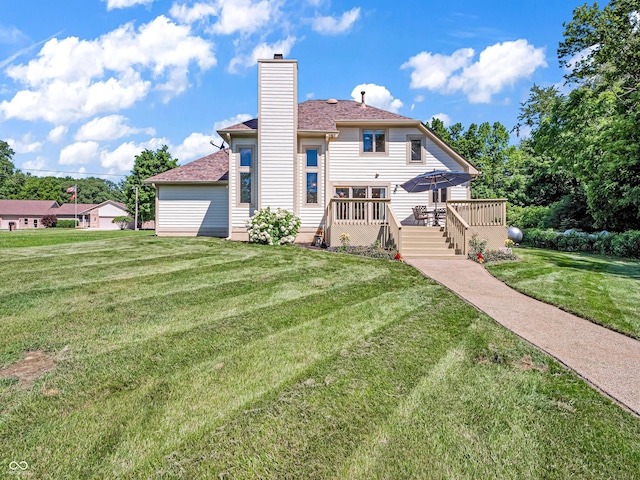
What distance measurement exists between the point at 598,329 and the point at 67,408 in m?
6.32

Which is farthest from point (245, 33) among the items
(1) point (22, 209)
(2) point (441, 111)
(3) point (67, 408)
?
(1) point (22, 209)

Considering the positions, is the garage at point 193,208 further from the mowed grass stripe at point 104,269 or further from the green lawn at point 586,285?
the green lawn at point 586,285

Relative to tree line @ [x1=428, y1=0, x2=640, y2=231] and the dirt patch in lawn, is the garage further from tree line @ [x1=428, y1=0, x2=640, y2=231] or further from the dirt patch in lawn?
tree line @ [x1=428, y1=0, x2=640, y2=231]

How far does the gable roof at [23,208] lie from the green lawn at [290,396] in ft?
214

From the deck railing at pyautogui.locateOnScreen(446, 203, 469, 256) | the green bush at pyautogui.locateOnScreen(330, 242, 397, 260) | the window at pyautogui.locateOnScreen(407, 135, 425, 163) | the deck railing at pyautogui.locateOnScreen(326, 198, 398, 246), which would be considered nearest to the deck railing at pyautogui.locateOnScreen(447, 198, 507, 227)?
the deck railing at pyautogui.locateOnScreen(446, 203, 469, 256)

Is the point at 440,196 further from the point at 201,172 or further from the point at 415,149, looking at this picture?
the point at 201,172

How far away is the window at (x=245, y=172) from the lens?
43.7ft

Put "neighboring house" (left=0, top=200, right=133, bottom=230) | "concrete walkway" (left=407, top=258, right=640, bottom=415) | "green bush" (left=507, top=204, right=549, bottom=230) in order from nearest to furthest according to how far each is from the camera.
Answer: "concrete walkway" (left=407, top=258, right=640, bottom=415), "green bush" (left=507, top=204, right=549, bottom=230), "neighboring house" (left=0, top=200, right=133, bottom=230)

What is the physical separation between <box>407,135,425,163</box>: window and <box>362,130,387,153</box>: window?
45.2 inches

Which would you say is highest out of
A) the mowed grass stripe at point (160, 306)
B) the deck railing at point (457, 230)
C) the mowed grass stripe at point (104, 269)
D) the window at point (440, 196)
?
the window at point (440, 196)

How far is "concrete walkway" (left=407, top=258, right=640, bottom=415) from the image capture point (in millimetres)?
3178

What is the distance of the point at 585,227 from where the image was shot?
18.3 m

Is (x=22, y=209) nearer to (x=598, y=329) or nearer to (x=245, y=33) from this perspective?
(x=245, y=33)

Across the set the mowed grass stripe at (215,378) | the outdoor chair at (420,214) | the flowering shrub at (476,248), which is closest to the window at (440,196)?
the outdoor chair at (420,214)
